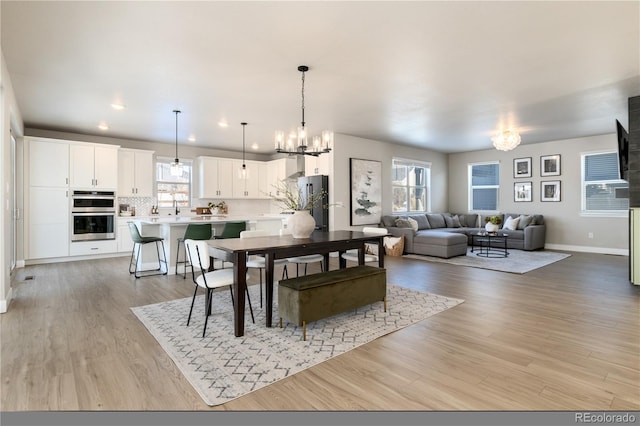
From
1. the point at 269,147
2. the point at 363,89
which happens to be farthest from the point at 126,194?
the point at 363,89

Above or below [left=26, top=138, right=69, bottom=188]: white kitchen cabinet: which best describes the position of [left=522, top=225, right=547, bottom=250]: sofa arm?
below

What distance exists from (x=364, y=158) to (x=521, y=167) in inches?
170

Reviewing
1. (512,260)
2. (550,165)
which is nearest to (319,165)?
(512,260)

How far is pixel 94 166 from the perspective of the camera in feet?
22.5

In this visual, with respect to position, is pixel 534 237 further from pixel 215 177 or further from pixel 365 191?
pixel 215 177

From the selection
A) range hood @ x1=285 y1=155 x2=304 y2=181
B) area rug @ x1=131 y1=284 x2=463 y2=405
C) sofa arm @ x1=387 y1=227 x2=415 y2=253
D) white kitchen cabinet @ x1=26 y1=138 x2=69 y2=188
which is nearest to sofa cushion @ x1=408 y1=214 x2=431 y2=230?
sofa arm @ x1=387 y1=227 x2=415 y2=253

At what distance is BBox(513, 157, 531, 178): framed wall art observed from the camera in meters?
8.63

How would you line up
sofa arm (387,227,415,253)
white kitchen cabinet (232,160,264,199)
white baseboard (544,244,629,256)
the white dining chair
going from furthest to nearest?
white kitchen cabinet (232,160,264,199) < sofa arm (387,227,415,253) < white baseboard (544,244,629,256) < the white dining chair

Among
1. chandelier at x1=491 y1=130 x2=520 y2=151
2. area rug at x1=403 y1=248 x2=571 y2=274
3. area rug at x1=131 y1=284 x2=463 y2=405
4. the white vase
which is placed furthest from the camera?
chandelier at x1=491 y1=130 x2=520 y2=151

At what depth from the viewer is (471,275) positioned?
530 cm

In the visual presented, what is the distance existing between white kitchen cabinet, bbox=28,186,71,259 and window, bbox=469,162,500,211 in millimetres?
9846

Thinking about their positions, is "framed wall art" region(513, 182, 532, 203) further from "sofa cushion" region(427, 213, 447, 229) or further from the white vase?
the white vase

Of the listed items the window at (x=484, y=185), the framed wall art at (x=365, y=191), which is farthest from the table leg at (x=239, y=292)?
the window at (x=484, y=185)

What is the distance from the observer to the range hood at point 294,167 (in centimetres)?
849
